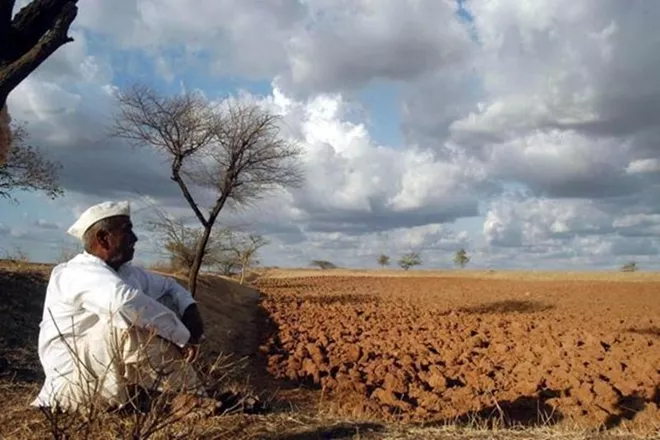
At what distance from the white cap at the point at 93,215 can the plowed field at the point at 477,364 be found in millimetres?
3551

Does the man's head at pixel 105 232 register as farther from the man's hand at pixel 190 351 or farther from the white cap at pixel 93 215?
the man's hand at pixel 190 351

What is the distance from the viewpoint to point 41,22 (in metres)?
6.61

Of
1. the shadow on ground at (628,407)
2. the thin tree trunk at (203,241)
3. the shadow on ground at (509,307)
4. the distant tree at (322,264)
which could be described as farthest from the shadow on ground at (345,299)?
the distant tree at (322,264)

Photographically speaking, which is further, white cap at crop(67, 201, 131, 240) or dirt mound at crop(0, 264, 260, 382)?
dirt mound at crop(0, 264, 260, 382)

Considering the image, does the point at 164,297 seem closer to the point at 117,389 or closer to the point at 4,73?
the point at 117,389

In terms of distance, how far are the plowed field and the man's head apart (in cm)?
343

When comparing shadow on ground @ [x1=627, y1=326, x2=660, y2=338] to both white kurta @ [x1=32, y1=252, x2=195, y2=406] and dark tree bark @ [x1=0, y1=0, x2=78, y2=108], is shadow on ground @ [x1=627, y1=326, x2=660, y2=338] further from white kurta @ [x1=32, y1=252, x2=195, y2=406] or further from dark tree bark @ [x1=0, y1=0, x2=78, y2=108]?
white kurta @ [x1=32, y1=252, x2=195, y2=406]

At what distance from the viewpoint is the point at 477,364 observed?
1137cm

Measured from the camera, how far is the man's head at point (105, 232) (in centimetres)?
398

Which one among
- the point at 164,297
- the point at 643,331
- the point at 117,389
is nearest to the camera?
the point at 117,389

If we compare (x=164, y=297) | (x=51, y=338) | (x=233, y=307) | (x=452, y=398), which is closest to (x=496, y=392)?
(x=452, y=398)

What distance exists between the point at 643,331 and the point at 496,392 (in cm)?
769

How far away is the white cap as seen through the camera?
3988 mm

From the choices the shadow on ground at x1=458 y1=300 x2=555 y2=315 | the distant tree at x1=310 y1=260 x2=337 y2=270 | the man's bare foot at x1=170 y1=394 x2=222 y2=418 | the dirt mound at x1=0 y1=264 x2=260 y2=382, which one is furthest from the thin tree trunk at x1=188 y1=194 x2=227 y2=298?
the distant tree at x1=310 y1=260 x2=337 y2=270
